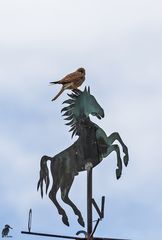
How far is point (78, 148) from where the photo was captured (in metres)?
7.13

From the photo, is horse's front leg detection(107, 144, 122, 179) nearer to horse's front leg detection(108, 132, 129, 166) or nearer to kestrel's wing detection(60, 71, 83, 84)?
horse's front leg detection(108, 132, 129, 166)

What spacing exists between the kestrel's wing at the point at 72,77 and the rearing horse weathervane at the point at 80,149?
10 cm

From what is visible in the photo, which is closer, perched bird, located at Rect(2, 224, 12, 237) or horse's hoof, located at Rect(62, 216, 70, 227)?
horse's hoof, located at Rect(62, 216, 70, 227)

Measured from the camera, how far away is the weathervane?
7.04 meters

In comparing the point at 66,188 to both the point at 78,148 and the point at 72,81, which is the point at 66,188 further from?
the point at 72,81

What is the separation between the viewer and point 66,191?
285 inches

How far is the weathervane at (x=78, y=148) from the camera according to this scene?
7.04 metres

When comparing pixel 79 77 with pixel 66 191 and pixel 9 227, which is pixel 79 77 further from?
pixel 9 227

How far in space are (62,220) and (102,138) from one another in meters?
0.77

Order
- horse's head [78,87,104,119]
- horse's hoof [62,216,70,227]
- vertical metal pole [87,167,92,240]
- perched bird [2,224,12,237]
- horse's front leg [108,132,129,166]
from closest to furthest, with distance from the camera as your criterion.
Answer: vertical metal pole [87,167,92,240]
horse's hoof [62,216,70,227]
horse's head [78,87,104,119]
horse's front leg [108,132,129,166]
perched bird [2,224,12,237]

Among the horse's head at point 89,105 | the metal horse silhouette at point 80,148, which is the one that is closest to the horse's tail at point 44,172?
the metal horse silhouette at point 80,148

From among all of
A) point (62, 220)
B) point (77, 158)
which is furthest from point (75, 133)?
point (62, 220)

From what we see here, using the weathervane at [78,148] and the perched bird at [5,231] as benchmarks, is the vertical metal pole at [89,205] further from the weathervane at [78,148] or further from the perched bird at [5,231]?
the perched bird at [5,231]

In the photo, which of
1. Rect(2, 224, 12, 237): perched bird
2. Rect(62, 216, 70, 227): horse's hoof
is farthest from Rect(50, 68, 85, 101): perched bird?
Rect(2, 224, 12, 237): perched bird
